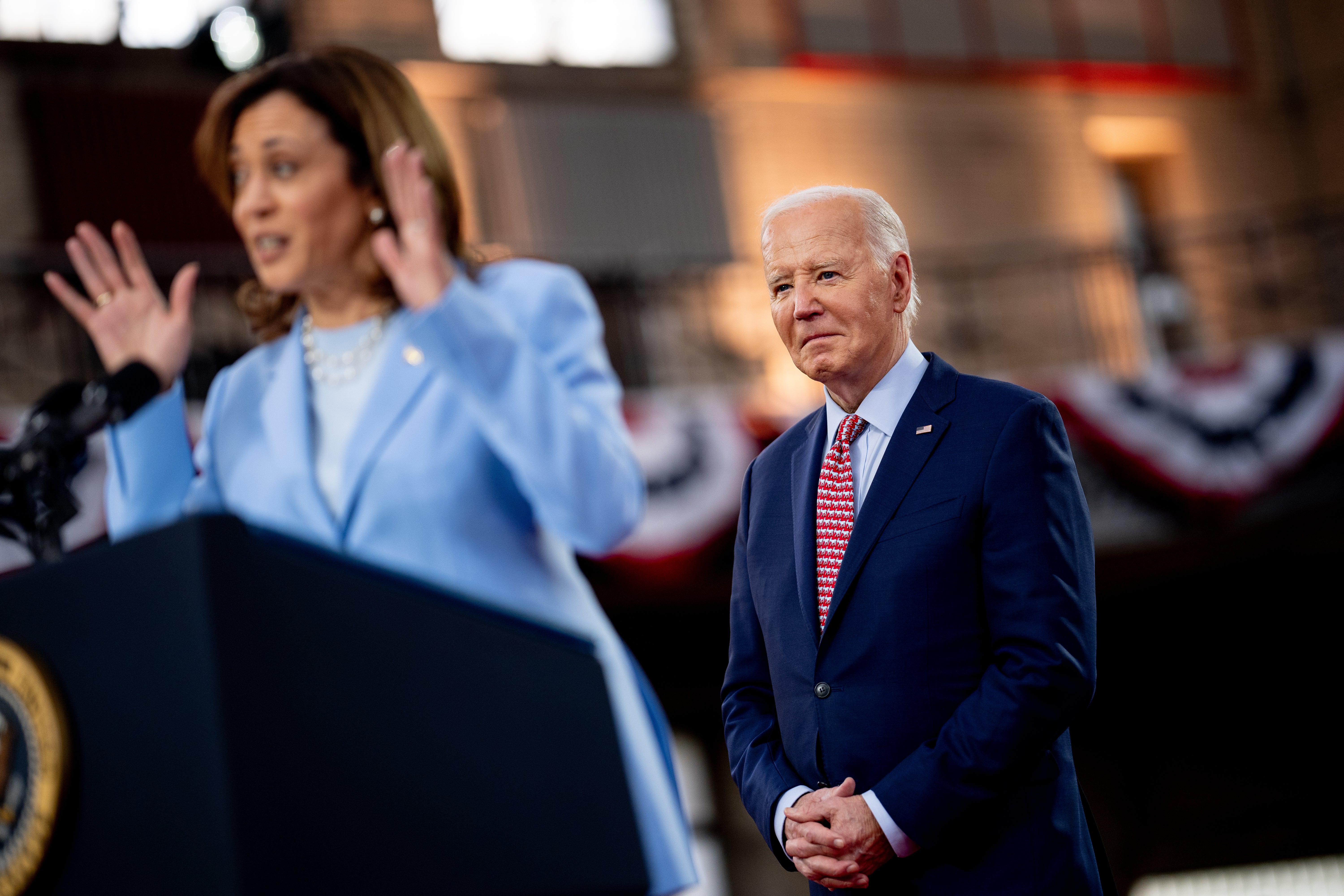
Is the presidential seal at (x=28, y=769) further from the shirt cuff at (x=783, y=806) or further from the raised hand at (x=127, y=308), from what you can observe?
the shirt cuff at (x=783, y=806)

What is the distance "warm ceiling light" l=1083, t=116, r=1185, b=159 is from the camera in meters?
12.5

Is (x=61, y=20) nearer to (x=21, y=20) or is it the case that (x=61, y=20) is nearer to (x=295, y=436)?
(x=21, y=20)

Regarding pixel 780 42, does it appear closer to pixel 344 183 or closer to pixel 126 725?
pixel 344 183

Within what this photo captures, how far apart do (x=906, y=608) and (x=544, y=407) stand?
1.47 ft

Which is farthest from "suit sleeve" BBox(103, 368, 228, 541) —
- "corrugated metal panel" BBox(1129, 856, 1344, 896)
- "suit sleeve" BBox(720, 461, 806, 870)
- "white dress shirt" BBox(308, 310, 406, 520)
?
"corrugated metal panel" BBox(1129, 856, 1344, 896)

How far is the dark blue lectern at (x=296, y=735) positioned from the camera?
3.00 feet

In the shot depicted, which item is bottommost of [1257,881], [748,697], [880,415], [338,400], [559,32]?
[1257,881]

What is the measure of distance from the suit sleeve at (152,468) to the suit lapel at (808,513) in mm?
676

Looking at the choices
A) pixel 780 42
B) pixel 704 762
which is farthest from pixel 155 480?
pixel 780 42

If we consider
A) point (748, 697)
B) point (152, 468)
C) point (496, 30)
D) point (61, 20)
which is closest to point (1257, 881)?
point (496, 30)

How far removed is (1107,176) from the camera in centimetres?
A: 1238

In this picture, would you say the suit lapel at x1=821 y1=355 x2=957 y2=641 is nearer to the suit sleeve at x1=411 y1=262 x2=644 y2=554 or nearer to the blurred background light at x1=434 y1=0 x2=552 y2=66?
Answer: the suit sleeve at x1=411 y1=262 x2=644 y2=554

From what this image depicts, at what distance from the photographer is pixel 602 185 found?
406 inches

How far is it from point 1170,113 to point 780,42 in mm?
3765
